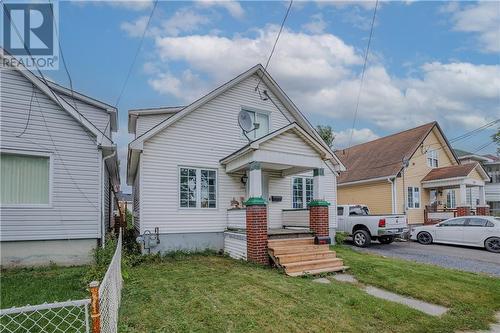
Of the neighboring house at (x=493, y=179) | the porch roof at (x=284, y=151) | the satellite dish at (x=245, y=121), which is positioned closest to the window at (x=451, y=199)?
the neighboring house at (x=493, y=179)

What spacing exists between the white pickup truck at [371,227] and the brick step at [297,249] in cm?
503

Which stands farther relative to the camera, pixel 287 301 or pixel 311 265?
pixel 311 265

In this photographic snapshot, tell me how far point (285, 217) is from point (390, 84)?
6534 millimetres

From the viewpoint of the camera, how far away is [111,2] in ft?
24.7

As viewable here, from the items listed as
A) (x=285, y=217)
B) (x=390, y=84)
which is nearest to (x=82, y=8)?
(x=285, y=217)

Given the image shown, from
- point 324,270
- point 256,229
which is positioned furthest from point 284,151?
point 324,270

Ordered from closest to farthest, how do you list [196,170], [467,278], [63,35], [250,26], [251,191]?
[63,35] < [467,278] < [250,26] < [251,191] < [196,170]

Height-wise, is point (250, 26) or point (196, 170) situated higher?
point (250, 26)

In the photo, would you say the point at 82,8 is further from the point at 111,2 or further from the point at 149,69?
the point at 149,69

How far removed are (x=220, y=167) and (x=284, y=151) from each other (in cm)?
283

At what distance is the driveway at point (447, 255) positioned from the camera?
1047 cm

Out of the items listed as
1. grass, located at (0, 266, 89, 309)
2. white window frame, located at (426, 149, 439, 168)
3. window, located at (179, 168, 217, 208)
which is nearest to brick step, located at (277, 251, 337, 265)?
window, located at (179, 168, 217, 208)

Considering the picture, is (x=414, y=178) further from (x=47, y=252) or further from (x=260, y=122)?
(x=47, y=252)

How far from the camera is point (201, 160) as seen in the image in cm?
1206
